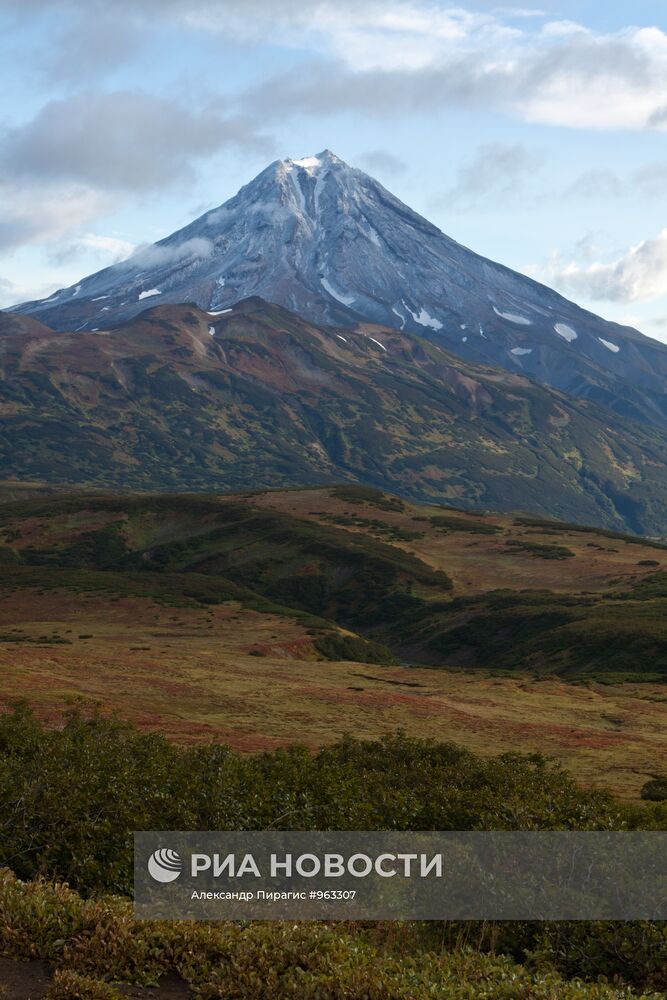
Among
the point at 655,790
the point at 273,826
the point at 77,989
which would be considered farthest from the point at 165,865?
the point at 655,790

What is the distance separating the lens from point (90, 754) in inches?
1256

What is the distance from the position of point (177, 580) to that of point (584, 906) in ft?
483

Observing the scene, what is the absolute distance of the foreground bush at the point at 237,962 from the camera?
16.9 metres

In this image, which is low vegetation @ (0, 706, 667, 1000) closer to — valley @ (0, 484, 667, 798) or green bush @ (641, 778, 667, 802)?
green bush @ (641, 778, 667, 802)

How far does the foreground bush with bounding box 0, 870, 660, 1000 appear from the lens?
16.9 metres

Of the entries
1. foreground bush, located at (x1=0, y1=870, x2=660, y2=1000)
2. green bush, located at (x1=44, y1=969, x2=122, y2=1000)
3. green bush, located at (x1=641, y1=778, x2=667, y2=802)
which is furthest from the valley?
green bush, located at (x1=44, y1=969, x2=122, y2=1000)

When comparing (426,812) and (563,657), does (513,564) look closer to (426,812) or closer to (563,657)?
(563,657)

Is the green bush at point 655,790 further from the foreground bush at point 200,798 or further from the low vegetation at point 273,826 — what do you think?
the foreground bush at point 200,798

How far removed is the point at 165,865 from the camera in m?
23.2

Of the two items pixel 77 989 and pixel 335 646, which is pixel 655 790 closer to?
pixel 77 989

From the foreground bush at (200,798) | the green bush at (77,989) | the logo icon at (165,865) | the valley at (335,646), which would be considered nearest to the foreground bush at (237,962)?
the green bush at (77,989)

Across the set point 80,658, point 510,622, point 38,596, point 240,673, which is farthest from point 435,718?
point 38,596

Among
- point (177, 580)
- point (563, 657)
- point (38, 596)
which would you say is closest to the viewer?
point (563, 657)

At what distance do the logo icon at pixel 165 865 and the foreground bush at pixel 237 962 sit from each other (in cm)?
325
